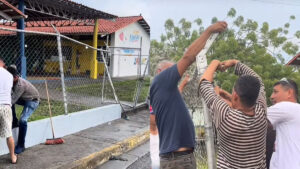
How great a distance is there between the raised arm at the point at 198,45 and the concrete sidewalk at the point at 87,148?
9.97 ft

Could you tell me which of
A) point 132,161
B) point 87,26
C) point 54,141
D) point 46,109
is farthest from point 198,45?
point 87,26

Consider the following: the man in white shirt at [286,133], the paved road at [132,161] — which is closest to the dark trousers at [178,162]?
the man in white shirt at [286,133]

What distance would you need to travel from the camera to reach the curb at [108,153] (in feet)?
15.7

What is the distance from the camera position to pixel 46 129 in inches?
226

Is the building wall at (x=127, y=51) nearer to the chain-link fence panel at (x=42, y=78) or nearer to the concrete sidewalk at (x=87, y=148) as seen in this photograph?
the chain-link fence panel at (x=42, y=78)

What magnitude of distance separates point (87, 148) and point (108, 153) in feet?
1.33

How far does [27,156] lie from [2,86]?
1263 mm

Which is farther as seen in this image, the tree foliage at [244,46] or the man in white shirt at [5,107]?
the tree foliage at [244,46]

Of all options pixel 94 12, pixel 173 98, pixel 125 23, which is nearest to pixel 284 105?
pixel 173 98

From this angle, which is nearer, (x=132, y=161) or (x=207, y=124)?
(x=207, y=124)

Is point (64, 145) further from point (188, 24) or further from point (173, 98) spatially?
point (188, 24)

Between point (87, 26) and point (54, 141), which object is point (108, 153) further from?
point (87, 26)

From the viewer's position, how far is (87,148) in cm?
560

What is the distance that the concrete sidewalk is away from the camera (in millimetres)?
4695
